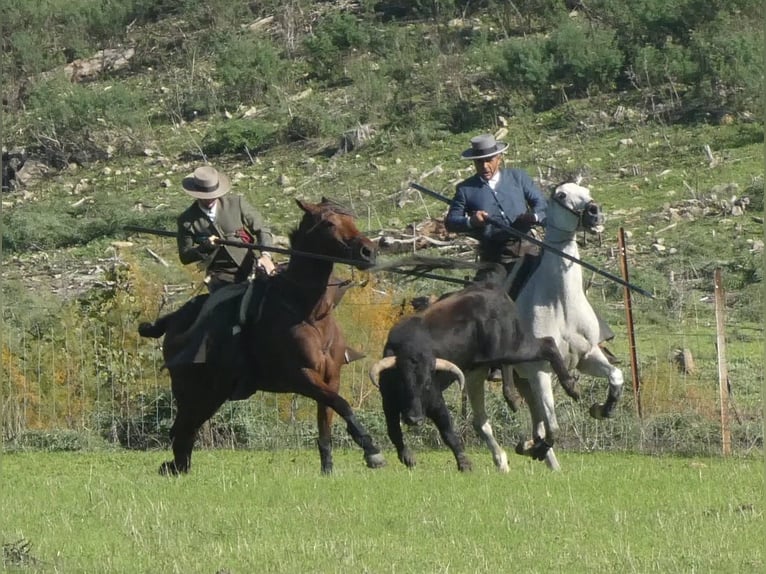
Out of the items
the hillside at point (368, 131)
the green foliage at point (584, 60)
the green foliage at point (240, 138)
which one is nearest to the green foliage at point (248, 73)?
the hillside at point (368, 131)

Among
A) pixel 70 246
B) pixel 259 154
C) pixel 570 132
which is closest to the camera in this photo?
pixel 70 246

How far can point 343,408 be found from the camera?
14.1 metres

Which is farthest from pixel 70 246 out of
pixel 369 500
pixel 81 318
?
pixel 369 500

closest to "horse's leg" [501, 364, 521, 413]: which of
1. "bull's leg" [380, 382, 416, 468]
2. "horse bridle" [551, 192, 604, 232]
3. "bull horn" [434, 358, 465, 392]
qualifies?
"bull horn" [434, 358, 465, 392]

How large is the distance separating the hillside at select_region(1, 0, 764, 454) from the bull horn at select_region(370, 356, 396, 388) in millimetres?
7616

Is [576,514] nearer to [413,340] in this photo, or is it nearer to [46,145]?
[413,340]

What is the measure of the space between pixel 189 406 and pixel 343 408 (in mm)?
1719

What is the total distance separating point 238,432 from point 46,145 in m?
23.2

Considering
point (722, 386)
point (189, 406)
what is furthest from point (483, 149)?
point (722, 386)

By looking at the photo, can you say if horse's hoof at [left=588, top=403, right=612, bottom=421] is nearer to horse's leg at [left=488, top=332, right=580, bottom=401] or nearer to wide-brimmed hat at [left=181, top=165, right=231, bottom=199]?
horse's leg at [left=488, top=332, right=580, bottom=401]

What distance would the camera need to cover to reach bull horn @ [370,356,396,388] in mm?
14414

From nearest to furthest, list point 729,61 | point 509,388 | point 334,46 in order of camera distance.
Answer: point 509,388 < point 729,61 < point 334,46

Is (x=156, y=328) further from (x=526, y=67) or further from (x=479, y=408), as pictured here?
(x=526, y=67)

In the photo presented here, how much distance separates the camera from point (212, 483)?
13805 millimetres
